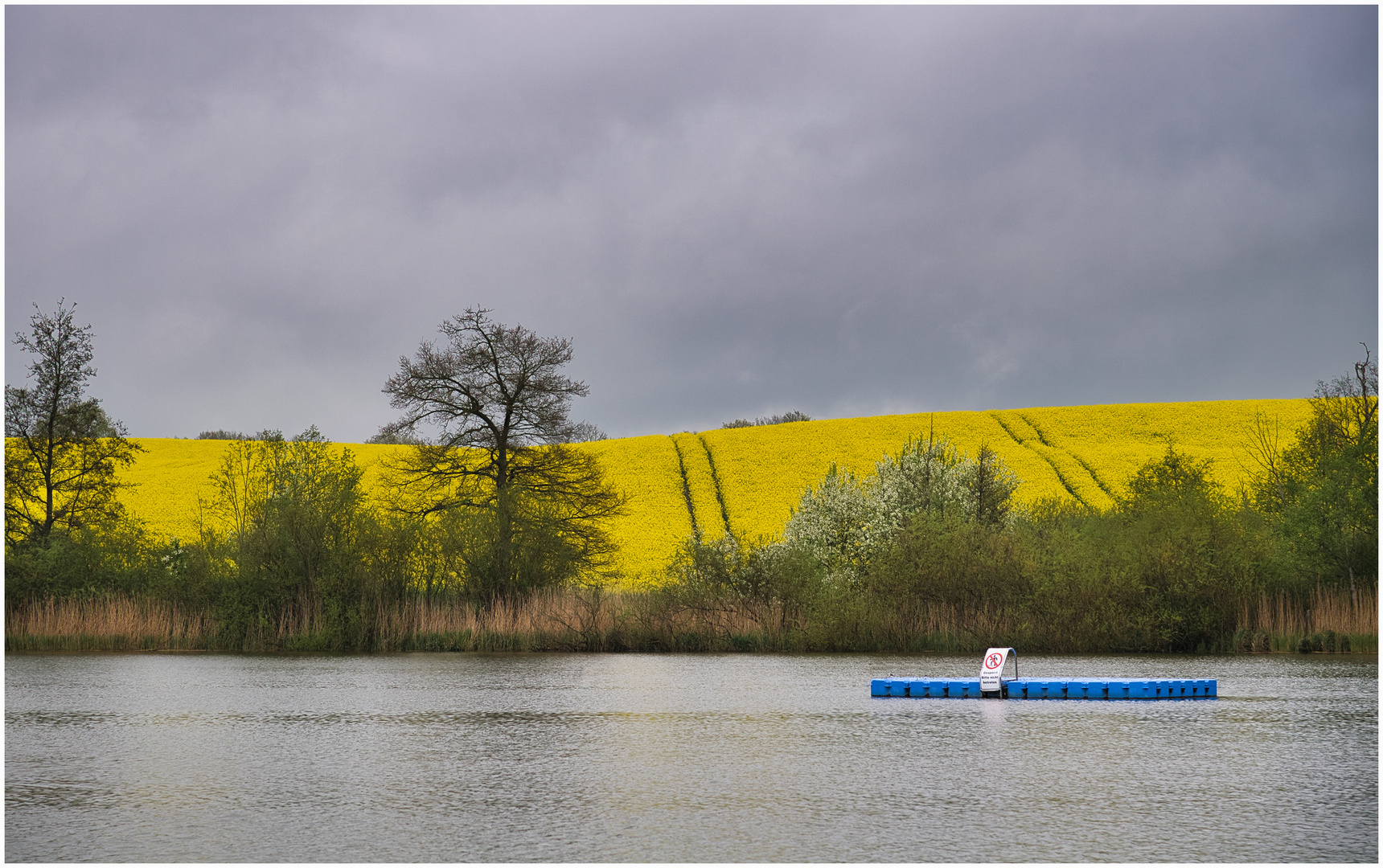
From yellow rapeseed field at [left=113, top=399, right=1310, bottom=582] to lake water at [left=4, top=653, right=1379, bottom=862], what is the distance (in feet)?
103

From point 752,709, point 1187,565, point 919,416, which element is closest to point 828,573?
point 1187,565

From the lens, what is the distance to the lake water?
21.2ft

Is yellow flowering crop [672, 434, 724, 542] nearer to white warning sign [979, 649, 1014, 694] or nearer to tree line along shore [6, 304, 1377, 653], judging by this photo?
tree line along shore [6, 304, 1377, 653]

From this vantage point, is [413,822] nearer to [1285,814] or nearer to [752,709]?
[1285,814]

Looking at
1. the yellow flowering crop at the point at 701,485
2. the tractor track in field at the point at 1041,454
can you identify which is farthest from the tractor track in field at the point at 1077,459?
the yellow flowering crop at the point at 701,485

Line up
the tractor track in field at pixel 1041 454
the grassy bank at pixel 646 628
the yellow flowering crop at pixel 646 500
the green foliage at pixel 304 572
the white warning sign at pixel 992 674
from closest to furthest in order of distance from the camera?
1. the white warning sign at pixel 992 674
2. the grassy bank at pixel 646 628
3. the green foliage at pixel 304 572
4. the yellow flowering crop at pixel 646 500
5. the tractor track in field at pixel 1041 454

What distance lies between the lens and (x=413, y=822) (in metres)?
7.03

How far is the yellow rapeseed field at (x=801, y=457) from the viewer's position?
54.0m

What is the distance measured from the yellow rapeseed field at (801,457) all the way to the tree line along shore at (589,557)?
11034mm

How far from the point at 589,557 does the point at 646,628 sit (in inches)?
278

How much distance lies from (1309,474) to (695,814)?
3028cm

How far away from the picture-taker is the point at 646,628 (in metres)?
24.9

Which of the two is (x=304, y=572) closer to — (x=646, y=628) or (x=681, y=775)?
(x=646, y=628)

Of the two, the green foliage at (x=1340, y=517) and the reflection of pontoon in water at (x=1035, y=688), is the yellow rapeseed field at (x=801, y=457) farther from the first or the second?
the reflection of pontoon in water at (x=1035, y=688)
